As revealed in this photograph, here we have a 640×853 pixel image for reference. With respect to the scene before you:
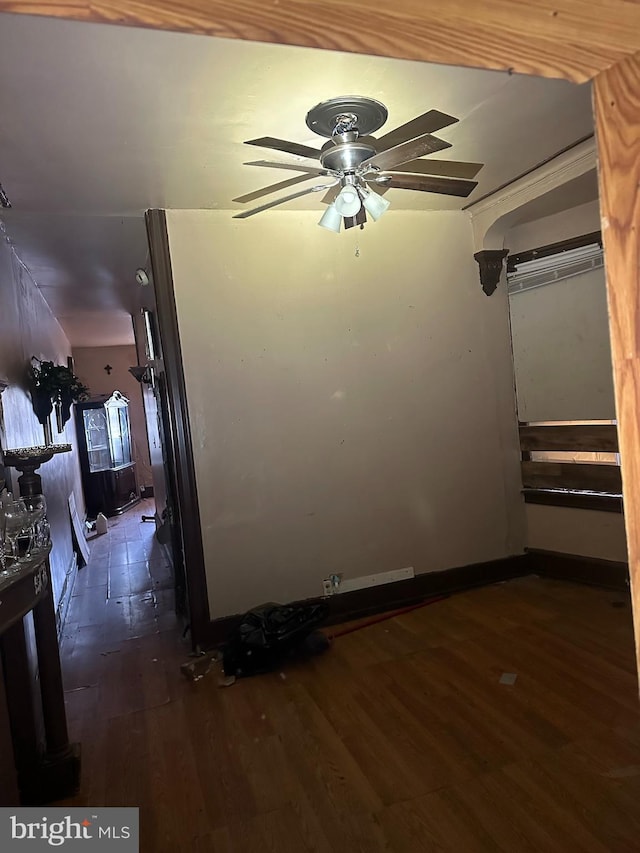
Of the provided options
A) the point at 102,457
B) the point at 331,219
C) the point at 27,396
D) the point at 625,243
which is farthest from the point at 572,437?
the point at 102,457

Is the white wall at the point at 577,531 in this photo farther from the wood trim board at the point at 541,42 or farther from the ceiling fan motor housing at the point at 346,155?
the wood trim board at the point at 541,42

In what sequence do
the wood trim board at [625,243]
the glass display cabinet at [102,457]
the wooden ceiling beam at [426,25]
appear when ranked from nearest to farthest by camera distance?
1. the wooden ceiling beam at [426,25]
2. the wood trim board at [625,243]
3. the glass display cabinet at [102,457]

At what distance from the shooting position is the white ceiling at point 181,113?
178 cm

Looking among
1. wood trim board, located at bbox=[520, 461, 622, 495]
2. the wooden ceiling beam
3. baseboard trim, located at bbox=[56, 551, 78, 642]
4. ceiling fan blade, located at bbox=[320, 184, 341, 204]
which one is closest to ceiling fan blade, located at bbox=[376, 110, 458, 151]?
ceiling fan blade, located at bbox=[320, 184, 341, 204]

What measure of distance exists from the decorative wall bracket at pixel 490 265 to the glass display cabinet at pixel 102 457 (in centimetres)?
566

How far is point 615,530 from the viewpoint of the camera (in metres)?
3.49

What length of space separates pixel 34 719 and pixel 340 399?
2.22 metres

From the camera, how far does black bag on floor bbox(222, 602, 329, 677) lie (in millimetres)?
2836

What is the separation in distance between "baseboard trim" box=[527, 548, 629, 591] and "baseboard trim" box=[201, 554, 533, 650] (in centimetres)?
8

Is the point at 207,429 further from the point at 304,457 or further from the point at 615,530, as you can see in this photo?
the point at 615,530

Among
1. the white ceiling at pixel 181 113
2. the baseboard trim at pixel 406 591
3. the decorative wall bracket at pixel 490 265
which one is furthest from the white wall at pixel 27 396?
the decorative wall bracket at pixel 490 265

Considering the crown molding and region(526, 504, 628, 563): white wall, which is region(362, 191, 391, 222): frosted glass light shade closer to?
the crown molding

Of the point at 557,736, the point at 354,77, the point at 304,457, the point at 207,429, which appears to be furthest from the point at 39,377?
the point at 557,736

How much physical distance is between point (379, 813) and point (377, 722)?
514mm
